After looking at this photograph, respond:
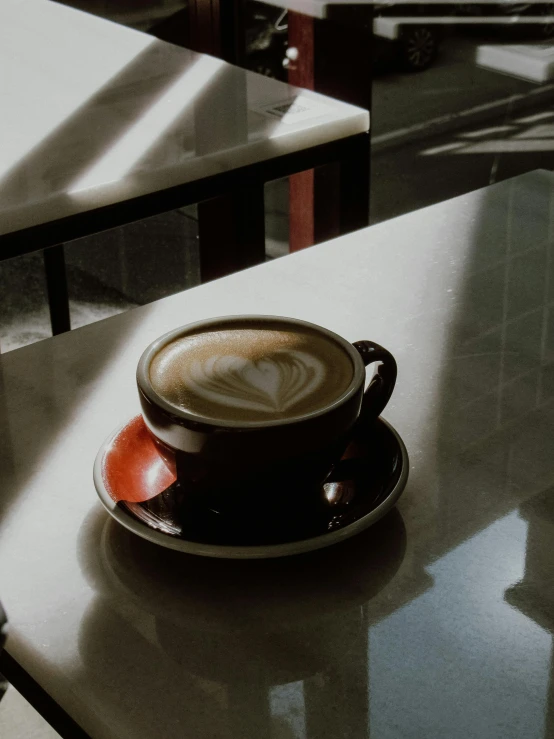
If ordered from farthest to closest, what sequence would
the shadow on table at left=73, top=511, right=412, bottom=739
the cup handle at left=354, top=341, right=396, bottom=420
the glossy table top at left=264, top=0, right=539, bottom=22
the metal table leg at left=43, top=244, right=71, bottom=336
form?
the glossy table top at left=264, top=0, right=539, bottom=22 < the metal table leg at left=43, top=244, right=71, bottom=336 < the cup handle at left=354, top=341, right=396, bottom=420 < the shadow on table at left=73, top=511, right=412, bottom=739

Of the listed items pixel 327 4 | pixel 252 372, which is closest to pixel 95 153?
pixel 252 372

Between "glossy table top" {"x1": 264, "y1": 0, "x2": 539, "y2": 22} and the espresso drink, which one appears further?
"glossy table top" {"x1": 264, "y1": 0, "x2": 539, "y2": 22}

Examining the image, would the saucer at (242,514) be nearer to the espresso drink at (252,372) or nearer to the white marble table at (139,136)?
the espresso drink at (252,372)

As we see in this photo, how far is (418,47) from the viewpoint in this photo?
2197 millimetres

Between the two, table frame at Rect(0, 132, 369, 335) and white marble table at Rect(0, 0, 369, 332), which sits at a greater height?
white marble table at Rect(0, 0, 369, 332)

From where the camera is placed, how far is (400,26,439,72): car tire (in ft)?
7.11

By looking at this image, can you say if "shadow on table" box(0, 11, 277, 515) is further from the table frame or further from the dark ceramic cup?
the dark ceramic cup

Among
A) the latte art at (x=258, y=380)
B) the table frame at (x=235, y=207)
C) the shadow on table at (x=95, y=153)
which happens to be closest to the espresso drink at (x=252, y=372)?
the latte art at (x=258, y=380)

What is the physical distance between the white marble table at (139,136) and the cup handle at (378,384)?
0.61 metres

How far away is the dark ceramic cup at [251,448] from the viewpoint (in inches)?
21.8

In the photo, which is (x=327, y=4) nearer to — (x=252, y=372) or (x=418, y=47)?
(x=418, y=47)

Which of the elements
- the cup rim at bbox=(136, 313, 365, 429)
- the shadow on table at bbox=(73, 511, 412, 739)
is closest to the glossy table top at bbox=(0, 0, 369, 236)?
the cup rim at bbox=(136, 313, 365, 429)

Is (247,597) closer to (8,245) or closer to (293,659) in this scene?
(293,659)

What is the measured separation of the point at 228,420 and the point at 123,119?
95 cm
